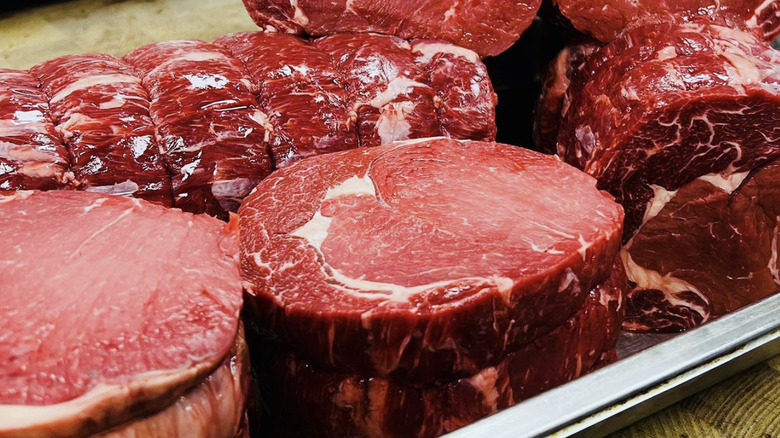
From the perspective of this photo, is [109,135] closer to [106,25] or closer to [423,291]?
[423,291]

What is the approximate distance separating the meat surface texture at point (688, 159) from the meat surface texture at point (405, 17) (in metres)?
0.53

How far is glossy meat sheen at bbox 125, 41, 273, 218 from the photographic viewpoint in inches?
99.9

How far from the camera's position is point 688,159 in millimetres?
2752

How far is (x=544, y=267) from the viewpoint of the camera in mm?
1987

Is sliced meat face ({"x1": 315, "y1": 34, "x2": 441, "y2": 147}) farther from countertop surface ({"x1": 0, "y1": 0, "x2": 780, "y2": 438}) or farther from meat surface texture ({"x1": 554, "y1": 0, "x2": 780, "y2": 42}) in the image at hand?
countertop surface ({"x1": 0, "y1": 0, "x2": 780, "y2": 438})

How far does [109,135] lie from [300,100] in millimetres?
730

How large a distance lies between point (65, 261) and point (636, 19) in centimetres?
265

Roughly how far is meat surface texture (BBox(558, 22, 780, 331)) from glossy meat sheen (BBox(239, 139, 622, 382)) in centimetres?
50

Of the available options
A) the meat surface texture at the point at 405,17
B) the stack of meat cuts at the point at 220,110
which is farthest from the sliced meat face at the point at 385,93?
the meat surface texture at the point at 405,17

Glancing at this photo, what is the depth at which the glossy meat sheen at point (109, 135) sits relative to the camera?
242 cm

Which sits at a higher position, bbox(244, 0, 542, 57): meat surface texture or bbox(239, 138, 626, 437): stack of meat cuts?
bbox(244, 0, 542, 57): meat surface texture

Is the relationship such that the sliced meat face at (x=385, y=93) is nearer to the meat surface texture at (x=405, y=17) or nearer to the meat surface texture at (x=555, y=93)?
the meat surface texture at (x=405, y=17)

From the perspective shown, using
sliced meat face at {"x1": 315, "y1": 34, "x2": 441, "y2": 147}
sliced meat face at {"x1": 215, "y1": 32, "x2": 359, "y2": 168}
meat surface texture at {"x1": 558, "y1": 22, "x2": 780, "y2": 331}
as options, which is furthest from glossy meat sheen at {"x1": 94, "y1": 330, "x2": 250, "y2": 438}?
meat surface texture at {"x1": 558, "y1": 22, "x2": 780, "y2": 331}

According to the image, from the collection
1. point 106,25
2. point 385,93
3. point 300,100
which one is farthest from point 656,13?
point 106,25
